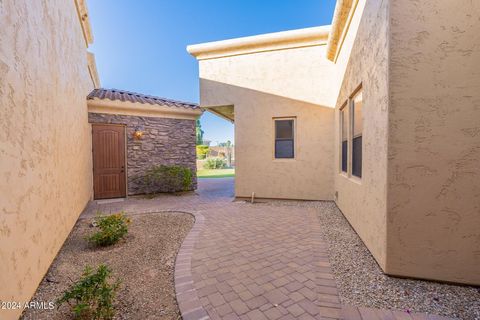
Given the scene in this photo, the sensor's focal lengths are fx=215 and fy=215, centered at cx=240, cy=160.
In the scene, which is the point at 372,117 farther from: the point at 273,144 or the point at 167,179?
the point at 167,179

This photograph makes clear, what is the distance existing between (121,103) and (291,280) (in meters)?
8.20

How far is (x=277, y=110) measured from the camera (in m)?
7.39

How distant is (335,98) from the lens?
22.1 feet

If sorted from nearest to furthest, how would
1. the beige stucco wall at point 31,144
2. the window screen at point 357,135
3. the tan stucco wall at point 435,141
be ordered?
the beige stucco wall at point 31,144 < the tan stucco wall at point 435,141 < the window screen at point 357,135

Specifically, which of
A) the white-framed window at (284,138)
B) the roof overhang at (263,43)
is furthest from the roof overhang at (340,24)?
the white-framed window at (284,138)

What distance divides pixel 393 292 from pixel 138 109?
29.5 feet

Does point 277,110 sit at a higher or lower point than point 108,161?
higher

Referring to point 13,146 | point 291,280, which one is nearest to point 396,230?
point 291,280

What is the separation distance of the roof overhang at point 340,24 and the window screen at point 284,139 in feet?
7.86

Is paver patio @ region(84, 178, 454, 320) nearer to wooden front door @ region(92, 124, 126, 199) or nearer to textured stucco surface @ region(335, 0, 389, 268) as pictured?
textured stucco surface @ region(335, 0, 389, 268)

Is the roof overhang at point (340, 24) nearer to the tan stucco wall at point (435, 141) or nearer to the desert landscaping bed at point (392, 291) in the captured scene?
the tan stucco wall at point (435, 141)

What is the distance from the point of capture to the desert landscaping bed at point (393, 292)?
2.18 meters

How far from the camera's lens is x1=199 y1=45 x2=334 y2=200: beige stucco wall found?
704 cm

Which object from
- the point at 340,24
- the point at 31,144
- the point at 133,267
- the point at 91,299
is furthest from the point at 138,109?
the point at 91,299
